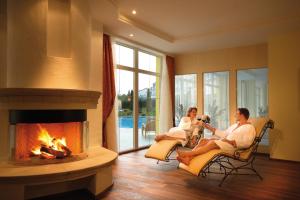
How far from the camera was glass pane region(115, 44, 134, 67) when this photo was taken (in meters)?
5.74

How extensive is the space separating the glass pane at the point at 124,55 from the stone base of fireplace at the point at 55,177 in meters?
2.83

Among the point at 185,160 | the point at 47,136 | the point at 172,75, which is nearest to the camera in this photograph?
the point at 47,136

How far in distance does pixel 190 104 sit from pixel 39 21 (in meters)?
5.06

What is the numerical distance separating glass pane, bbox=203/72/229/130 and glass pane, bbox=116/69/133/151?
7.28 feet

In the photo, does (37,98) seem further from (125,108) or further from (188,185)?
(125,108)

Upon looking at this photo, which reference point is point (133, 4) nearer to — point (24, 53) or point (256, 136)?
point (24, 53)

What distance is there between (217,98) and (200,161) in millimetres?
3583

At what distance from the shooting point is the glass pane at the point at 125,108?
5.80 m

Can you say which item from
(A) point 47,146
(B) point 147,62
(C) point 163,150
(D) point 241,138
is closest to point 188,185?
(C) point 163,150

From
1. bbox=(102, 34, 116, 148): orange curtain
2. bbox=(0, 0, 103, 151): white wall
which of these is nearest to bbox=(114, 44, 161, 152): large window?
bbox=(102, 34, 116, 148): orange curtain

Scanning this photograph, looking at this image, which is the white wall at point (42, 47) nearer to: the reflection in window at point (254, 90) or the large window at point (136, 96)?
the large window at point (136, 96)

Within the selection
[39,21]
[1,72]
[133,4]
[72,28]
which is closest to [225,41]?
[133,4]

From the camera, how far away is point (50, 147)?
327 centimetres

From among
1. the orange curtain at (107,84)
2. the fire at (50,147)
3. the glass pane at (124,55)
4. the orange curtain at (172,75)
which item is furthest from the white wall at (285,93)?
the fire at (50,147)
